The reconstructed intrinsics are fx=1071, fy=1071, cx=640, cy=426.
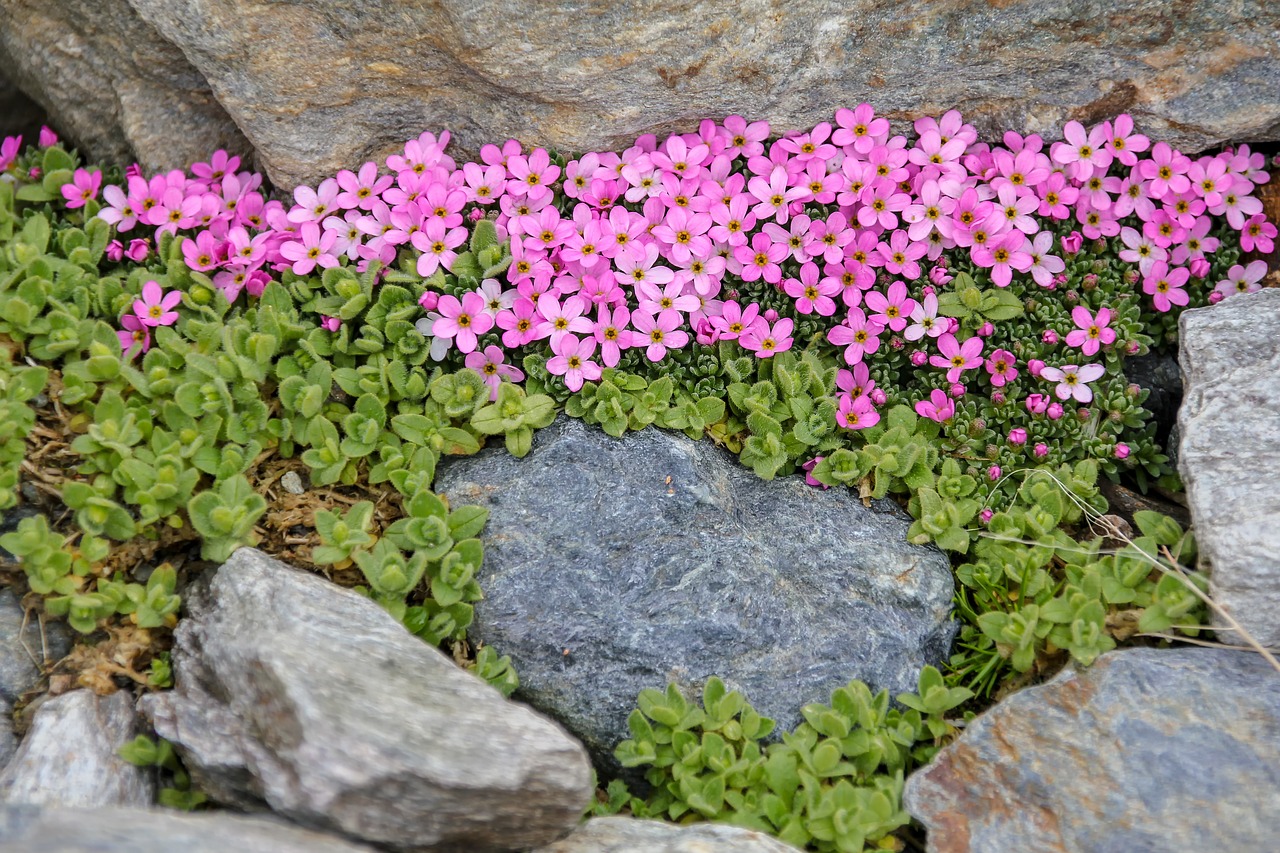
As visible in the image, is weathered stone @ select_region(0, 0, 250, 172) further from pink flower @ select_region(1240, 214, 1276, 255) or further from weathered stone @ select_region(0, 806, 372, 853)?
pink flower @ select_region(1240, 214, 1276, 255)

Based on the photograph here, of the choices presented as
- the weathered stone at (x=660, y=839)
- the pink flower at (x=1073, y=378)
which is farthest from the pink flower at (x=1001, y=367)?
the weathered stone at (x=660, y=839)

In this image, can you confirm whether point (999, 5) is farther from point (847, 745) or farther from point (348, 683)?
point (348, 683)

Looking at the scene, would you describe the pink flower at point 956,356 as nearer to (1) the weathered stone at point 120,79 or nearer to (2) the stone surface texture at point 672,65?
(2) the stone surface texture at point 672,65

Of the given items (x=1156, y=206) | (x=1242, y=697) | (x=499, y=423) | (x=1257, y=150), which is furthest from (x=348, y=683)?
(x=1257, y=150)

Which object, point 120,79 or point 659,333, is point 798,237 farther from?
point 120,79

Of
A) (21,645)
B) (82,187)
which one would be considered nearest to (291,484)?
(21,645)

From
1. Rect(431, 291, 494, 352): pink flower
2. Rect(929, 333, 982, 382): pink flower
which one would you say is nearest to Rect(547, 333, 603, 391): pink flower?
Rect(431, 291, 494, 352): pink flower
